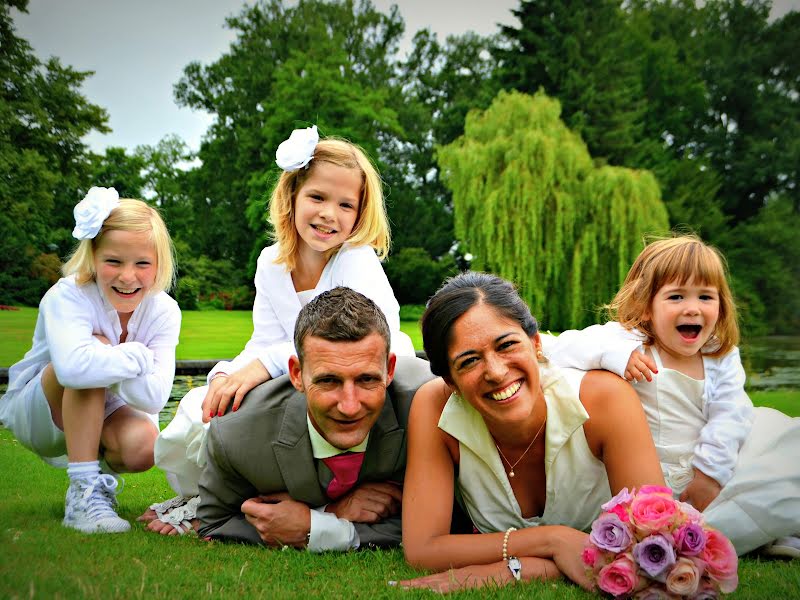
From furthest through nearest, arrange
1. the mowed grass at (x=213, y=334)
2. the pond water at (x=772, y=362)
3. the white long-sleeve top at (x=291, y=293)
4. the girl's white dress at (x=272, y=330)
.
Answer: the mowed grass at (x=213, y=334)
the pond water at (x=772, y=362)
the white long-sleeve top at (x=291, y=293)
the girl's white dress at (x=272, y=330)

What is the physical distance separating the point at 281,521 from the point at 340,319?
102 centimetres

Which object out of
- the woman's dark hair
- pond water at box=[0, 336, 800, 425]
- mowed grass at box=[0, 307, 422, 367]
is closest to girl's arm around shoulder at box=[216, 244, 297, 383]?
the woman's dark hair

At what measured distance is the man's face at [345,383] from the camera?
124 inches

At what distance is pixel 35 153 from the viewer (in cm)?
838

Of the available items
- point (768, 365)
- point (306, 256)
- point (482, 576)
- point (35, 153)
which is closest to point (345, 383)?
point (482, 576)

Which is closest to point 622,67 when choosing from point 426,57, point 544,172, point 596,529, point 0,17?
point 426,57

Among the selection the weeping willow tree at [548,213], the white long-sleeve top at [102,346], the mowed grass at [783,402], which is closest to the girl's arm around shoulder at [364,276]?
the white long-sleeve top at [102,346]

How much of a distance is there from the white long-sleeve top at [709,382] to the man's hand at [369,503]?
3.32 feet

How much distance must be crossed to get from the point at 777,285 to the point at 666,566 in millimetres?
20129

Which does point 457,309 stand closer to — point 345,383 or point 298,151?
point 345,383

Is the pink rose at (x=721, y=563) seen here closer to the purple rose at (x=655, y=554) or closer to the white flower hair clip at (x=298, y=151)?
the purple rose at (x=655, y=554)

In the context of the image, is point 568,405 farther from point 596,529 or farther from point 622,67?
point 622,67

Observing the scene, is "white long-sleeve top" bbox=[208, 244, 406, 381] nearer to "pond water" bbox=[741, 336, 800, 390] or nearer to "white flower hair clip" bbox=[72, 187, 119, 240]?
"white flower hair clip" bbox=[72, 187, 119, 240]

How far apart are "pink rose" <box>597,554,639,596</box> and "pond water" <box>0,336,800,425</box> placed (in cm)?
1024
